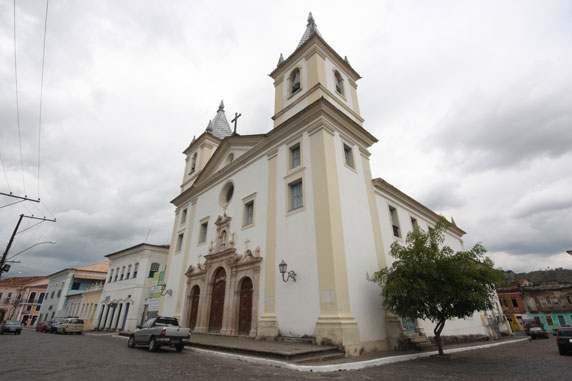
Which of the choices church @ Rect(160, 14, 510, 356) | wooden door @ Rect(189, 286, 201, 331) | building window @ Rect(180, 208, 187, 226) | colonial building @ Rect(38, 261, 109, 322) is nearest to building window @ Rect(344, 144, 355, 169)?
church @ Rect(160, 14, 510, 356)

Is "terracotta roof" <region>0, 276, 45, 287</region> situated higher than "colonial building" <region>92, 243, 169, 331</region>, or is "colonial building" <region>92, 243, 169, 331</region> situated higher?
"terracotta roof" <region>0, 276, 45, 287</region>

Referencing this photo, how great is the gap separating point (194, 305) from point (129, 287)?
44.3 ft

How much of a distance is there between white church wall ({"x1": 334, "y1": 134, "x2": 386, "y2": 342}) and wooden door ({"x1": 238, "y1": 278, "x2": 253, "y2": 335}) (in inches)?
215

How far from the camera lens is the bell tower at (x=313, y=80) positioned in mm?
15820

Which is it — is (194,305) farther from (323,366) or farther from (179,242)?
(323,366)

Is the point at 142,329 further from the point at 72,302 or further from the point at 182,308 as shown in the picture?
the point at 72,302

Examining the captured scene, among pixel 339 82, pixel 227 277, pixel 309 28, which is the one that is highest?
pixel 309 28

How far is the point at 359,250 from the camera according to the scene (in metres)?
12.1

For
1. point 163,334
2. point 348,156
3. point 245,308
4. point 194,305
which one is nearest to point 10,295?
point 194,305

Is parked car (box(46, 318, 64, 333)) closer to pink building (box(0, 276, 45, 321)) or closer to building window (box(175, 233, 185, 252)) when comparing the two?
building window (box(175, 233, 185, 252))

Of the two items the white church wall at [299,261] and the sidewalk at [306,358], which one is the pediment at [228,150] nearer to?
the white church wall at [299,261]

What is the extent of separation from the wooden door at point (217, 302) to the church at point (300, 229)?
0.17 ft

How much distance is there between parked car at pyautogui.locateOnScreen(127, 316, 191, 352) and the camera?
10.5 metres

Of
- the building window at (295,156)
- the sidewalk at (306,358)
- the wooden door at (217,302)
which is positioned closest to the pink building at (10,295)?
the wooden door at (217,302)
